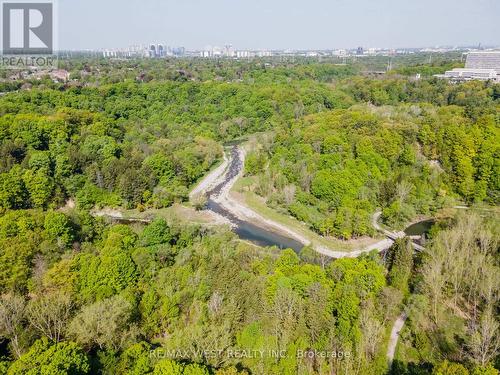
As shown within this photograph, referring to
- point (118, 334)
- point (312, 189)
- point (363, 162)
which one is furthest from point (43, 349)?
point (363, 162)

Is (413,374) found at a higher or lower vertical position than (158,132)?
lower

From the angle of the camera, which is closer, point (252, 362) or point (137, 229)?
point (252, 362)

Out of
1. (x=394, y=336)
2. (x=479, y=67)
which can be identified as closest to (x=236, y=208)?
(x=394, y=336)

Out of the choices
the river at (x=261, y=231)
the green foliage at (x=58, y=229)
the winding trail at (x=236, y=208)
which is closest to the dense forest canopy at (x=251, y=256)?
the green foliage at (x=58, y=229)

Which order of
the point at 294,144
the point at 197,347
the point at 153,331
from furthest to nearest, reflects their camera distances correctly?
the point at 294,144 < the point at 153,331 < the point at 197,347

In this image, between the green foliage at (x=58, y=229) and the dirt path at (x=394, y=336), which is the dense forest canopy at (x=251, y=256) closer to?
the green foliage at (x=58, y=229)

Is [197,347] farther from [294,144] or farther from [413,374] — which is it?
[294,144]
